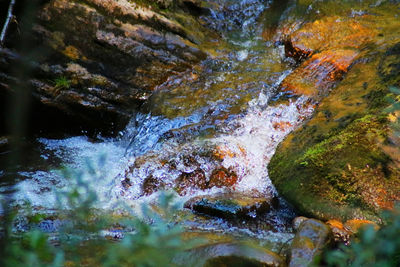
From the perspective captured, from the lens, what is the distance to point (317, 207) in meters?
3.81

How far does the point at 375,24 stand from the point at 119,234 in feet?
21.3

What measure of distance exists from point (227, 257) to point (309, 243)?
741 mm

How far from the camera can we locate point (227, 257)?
256 centimetres

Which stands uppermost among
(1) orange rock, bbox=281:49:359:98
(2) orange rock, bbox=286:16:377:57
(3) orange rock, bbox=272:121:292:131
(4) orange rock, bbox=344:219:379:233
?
(2) orange rock, bbox=286:16:377:57

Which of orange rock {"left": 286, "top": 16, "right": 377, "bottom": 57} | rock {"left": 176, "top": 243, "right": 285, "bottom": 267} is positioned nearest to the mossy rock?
rock {"left": 176, "top": 243, "right": 285, "bottom": 267}

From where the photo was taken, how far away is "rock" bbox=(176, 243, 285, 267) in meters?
2.56

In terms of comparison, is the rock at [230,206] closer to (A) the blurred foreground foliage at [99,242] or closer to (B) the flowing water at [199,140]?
(B) the flowing water at [199,140]

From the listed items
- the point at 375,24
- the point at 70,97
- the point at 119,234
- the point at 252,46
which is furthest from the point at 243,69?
the point at 119,234

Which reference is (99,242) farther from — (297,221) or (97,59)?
(97,59)

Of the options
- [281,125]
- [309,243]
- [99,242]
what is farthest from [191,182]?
[99,242]

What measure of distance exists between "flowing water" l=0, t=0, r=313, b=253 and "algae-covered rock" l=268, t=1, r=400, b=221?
1.37 ft

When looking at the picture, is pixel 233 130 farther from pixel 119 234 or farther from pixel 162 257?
pixel 162 257

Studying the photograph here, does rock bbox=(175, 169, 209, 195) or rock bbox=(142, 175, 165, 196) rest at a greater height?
rock bbox=(175, 169, 209, 195)

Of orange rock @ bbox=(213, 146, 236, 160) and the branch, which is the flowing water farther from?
the branch
